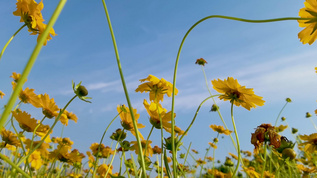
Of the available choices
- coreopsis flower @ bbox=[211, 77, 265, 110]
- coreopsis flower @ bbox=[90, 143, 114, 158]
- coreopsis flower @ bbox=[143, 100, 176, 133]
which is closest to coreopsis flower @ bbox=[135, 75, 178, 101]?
coreopsis flower @ bbox=[143, 100, 176, 133]

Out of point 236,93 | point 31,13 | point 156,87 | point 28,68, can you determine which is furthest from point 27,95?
point 28,68

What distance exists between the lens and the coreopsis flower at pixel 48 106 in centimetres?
94

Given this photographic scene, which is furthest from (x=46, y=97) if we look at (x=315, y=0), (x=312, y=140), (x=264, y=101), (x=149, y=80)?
(x=312, y=140)

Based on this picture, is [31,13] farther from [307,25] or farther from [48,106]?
[307,25]

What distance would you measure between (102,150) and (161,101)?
0.76 metres

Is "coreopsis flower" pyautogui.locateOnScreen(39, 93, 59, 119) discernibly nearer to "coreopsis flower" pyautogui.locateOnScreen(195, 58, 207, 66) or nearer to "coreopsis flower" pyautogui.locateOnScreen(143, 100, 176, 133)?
"coreopsis flower" pyautogui.locateOnScreen(143, 100, 176, 133)

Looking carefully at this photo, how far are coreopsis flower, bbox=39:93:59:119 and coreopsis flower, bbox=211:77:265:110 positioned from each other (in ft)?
1.94

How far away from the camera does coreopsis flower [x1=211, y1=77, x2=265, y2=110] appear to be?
73 cm

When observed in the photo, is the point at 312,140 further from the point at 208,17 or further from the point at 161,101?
the point at 208,17

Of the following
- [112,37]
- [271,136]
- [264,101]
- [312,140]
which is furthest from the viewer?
[312,140]

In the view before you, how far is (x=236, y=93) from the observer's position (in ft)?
2.49

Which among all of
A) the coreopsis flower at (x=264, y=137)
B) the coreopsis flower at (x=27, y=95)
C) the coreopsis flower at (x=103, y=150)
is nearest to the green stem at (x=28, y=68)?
the coreopsis flower at (x=264, y=137)

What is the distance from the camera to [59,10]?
19 cm

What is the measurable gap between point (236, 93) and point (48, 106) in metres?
0.67
